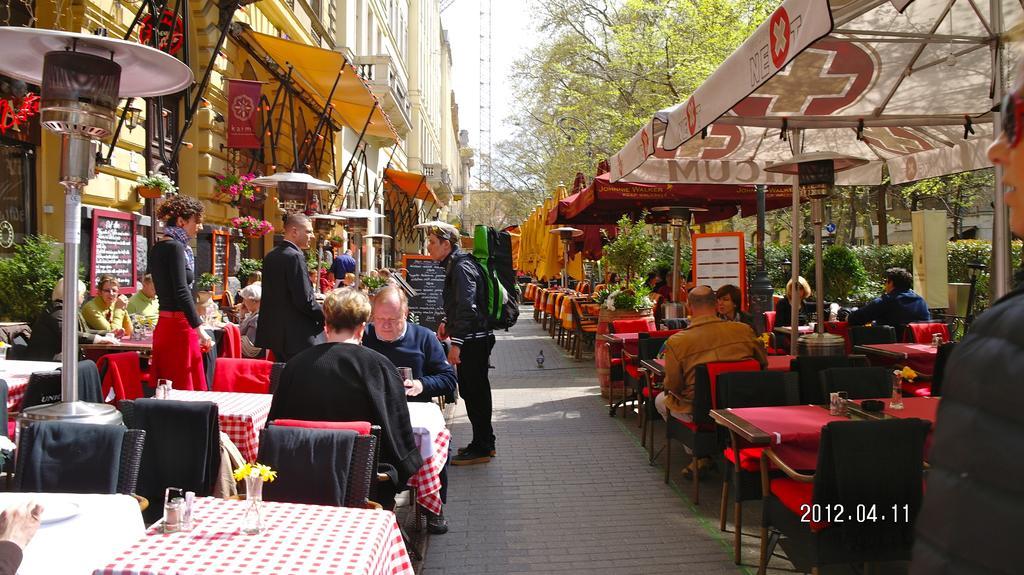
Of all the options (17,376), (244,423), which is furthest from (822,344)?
(17,376)

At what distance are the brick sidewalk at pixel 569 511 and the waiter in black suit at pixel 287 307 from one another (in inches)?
67.6

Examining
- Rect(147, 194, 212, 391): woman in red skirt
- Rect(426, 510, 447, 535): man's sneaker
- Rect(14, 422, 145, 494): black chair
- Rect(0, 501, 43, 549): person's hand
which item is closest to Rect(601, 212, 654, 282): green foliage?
Rect(147, 194, 212, 391): woman in red skirt

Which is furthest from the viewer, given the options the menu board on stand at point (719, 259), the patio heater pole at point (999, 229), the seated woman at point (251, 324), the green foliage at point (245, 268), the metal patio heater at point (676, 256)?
the green foliage at point (245, 268)

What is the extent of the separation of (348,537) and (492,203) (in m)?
64.2

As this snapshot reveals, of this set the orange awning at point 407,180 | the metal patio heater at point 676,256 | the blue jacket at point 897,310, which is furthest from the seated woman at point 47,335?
the orange awning at point 407,180

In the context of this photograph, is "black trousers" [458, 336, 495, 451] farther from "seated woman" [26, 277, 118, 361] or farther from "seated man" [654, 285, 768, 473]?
"seated woman" [26, 277, 118, 361]

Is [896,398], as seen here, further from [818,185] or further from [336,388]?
[336,388]

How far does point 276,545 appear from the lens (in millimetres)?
2453

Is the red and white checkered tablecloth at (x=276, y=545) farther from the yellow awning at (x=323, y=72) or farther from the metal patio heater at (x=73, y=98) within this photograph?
the yellow awning at (x=323, y=72)

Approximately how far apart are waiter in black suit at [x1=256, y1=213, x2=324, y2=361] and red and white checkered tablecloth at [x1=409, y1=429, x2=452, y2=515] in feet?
7.31

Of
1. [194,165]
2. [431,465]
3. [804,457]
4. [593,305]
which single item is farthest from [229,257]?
[804,457]

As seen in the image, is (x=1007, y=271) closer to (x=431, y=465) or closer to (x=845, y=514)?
(x=845, y=514)

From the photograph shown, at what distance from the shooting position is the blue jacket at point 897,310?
8.93m

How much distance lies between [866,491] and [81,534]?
310 cm
